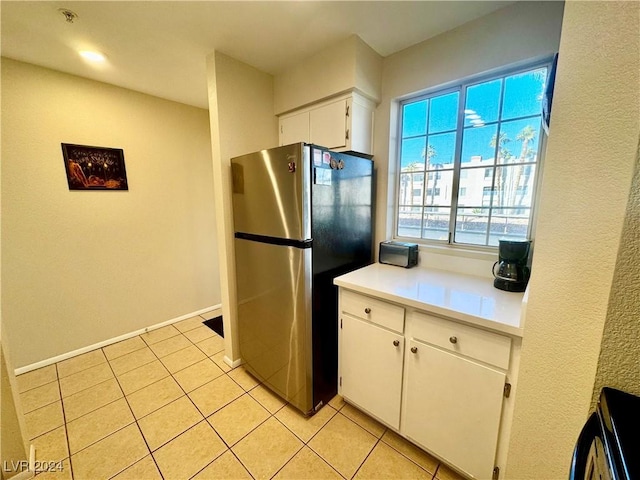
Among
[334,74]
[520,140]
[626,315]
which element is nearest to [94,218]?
[334,74]

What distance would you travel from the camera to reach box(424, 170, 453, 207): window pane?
5.65 feet

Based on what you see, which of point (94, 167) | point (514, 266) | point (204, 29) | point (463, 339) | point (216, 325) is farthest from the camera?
point (216, 325)

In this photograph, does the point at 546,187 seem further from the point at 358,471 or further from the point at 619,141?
the point at 358,471

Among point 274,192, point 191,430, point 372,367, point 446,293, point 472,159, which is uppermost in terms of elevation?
point 472,159

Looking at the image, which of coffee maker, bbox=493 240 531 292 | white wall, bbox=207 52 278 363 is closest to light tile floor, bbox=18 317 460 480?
white wall, bbox=207 52 278 363

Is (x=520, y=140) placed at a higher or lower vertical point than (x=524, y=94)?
lower

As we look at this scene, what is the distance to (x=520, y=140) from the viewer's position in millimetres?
1436

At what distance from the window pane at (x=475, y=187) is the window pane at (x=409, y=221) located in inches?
11.6

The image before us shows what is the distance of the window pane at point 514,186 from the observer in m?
1.42

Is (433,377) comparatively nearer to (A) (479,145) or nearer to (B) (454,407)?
(B) (454,407)

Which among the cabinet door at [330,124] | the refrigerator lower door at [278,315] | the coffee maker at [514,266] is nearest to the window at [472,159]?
the coffee maker at [514,266]

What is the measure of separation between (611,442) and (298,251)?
1.22 meters

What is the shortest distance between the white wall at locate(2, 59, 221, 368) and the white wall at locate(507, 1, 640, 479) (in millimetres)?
2986

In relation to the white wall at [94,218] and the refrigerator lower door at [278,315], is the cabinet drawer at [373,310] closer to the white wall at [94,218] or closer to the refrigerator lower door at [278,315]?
the refrigerator lower door at [278,315]
